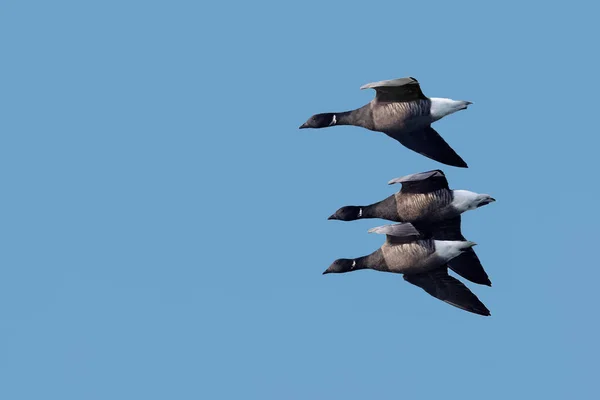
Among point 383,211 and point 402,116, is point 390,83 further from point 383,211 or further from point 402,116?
point 383,211

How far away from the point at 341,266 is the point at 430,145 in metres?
7.94

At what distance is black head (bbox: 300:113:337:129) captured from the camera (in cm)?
8356

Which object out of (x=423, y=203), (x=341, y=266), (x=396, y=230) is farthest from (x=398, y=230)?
(x=341, y=266)

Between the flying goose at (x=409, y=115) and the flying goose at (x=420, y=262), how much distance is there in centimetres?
443

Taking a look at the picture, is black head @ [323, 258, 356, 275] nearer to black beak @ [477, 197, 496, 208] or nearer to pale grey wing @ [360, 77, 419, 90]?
black beak @ [477, 197, 496, 208]

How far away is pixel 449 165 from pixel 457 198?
189 cm

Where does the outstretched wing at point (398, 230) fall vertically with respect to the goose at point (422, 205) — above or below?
below

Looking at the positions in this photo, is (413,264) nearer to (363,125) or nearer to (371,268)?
(371,268)

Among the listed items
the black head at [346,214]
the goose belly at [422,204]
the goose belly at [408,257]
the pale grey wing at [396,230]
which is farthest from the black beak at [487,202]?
the black head at [346,214]

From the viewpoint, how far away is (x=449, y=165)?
268ft

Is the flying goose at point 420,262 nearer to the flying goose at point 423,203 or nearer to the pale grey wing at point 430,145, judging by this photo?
the flying goose at point 423,203

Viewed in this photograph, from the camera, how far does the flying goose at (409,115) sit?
80188mm

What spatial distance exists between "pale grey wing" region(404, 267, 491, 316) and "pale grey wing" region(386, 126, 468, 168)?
6.46 m

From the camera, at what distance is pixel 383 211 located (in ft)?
268
